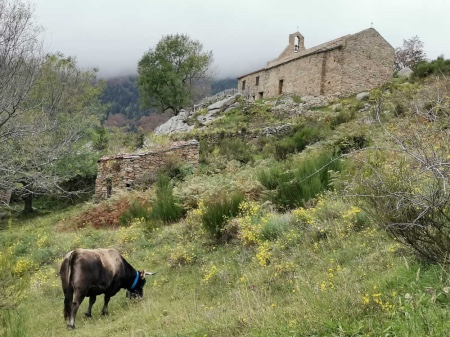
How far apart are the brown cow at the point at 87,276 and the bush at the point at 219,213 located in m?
1.97

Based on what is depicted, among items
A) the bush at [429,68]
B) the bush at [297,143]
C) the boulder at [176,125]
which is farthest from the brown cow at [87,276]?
the boulder at [176,125]

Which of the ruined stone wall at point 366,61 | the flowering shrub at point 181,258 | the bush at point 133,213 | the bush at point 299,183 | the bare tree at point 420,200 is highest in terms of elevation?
the ruined stone wall at point 366,61

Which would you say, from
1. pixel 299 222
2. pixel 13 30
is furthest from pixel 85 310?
pixel 13 30

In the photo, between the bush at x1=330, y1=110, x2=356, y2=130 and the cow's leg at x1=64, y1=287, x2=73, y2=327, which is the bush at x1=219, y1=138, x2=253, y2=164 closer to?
the bush at x1=330, y1=110, x2=356, y2=130

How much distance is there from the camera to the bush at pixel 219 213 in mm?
7488

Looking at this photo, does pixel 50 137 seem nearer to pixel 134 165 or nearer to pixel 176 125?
pixel 134 165

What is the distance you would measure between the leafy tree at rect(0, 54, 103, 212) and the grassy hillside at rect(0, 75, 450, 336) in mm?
2007

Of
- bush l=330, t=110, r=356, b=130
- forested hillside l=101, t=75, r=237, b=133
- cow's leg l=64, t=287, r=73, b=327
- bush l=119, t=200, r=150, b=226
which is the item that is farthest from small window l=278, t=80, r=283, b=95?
forested hillside l=101, t=75, r=237, b=133

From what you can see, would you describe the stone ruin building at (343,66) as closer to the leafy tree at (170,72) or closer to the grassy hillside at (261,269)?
the leafy tree at (170,72)

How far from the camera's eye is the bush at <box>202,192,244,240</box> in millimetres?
7488

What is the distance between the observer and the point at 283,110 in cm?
2653

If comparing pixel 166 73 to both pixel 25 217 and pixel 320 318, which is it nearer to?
pixel 25 217

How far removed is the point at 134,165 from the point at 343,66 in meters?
19.9

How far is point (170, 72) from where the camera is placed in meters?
41.8
